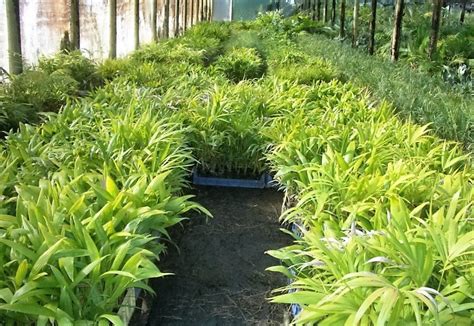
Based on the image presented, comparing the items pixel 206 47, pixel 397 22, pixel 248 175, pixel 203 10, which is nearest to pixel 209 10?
pixel 203 10

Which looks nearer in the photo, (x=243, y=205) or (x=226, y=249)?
(x=226, y=249)

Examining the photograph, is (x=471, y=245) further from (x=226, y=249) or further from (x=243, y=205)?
(x=243, y=205)

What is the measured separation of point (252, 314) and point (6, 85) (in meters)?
3.38

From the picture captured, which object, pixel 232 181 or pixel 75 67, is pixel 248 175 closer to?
pixel 232 181

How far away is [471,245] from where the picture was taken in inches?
66.3

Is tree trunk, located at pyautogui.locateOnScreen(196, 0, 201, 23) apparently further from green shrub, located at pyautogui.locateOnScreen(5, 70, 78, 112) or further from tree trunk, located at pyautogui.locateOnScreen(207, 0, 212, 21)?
green shrub, located at pyautogui.locateOnScreen(5, 70, 78, 112)

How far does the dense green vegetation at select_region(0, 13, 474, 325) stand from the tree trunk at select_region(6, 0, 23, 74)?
0.38 meters

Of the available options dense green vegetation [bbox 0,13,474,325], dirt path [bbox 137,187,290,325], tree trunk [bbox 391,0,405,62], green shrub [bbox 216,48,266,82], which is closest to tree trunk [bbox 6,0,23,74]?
dense green vegetation [bbox 0,13,474,325]

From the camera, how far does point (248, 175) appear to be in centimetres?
392

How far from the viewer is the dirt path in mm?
2357

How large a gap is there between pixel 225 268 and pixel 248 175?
1.27m

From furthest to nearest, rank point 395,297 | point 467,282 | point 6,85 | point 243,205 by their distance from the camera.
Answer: point 6,85 < point 243,205 < point 467,282 < point 395,297

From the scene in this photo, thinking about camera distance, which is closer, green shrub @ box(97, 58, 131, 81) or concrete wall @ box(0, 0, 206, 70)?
concrete wall @ box(0, 0, 206, 70)

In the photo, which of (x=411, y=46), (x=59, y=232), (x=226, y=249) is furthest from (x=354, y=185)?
(x=411, y=46)
